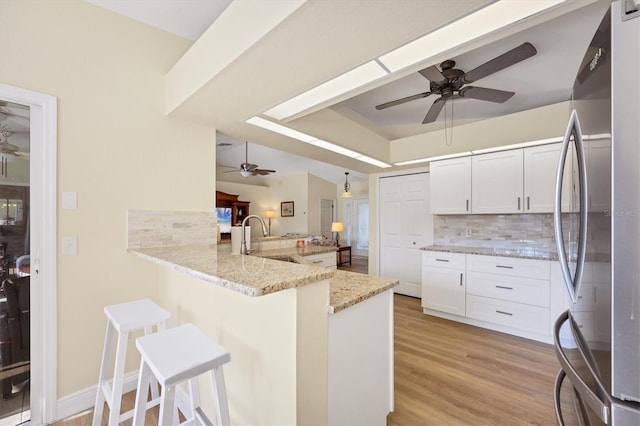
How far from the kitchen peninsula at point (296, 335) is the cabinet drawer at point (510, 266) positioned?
212cm

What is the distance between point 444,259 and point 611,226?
303 centimetres

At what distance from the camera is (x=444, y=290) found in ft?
11.4

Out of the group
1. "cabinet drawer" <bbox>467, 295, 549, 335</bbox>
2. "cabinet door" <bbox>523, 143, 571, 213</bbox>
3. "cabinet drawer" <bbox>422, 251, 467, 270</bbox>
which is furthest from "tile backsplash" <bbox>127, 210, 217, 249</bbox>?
"cabinet door" <bbox>523, 143, 571, 213</bbox>

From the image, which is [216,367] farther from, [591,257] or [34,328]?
[34,328]

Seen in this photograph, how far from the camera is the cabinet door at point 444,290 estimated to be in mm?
3340

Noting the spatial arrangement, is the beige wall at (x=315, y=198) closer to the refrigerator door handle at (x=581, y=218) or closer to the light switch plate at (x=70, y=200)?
the light switch plate at (x=70, y=200)

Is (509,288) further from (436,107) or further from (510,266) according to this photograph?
(436,107)

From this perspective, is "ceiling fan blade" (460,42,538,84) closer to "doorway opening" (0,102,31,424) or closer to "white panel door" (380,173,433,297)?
"white panel door" (380,173,433,297)

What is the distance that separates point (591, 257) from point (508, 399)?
1745 millimetres

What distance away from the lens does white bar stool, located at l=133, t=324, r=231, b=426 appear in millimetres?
974

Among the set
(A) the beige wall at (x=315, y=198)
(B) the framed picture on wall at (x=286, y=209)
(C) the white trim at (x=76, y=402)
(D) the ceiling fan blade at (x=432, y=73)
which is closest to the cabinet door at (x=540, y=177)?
(D) the ceiling fan blade at (x=432, y=73)

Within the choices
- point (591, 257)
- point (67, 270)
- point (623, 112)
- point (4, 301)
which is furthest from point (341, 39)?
point (4, 301)

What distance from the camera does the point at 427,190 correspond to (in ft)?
14.1

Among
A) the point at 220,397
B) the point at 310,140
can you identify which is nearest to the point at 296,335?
the point at 220,397
